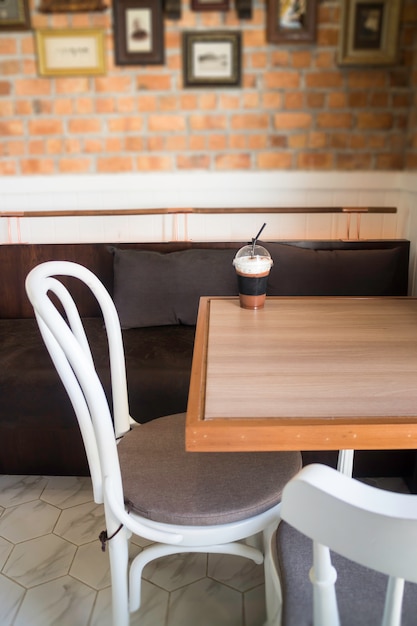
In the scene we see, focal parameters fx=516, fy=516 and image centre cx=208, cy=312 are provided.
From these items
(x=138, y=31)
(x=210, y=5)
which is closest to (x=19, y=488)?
(x=138, y=31)

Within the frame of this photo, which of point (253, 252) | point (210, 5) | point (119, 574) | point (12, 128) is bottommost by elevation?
point (119, 574)

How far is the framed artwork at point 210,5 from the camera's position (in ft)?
7.55

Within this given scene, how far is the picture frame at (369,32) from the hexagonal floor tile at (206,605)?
7.20 feet

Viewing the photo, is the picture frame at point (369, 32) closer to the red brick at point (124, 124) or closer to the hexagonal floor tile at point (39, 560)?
the red brick at point (124, 124)

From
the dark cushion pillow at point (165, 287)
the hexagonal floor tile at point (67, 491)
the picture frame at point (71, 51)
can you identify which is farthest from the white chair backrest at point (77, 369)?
the picture frame at point (71, 51)

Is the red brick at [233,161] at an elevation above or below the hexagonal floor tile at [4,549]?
above

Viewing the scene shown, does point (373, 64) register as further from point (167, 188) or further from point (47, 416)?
point (47, 416)

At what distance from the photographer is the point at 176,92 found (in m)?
2.42

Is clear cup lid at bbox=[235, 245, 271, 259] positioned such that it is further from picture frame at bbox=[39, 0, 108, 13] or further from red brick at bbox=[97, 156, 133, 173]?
picture frame at bbox=[39, 0, 108, 13]

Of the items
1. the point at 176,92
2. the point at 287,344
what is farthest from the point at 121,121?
the point at 287,344

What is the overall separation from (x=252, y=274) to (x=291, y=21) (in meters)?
1.47

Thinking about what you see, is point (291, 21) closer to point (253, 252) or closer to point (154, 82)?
point (154, 82)

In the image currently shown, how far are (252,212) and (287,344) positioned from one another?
137cm

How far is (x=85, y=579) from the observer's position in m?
1.53
